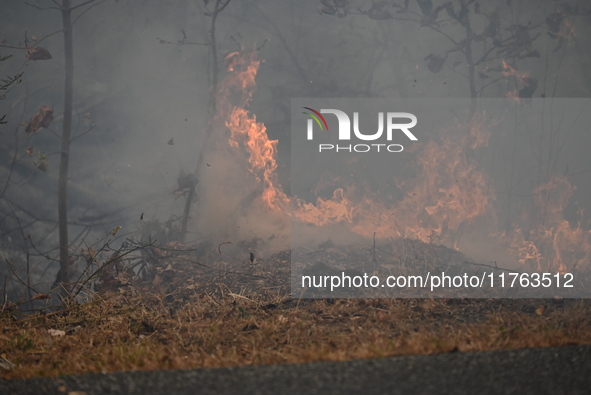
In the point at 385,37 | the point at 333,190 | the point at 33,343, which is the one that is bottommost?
the point at 33,343

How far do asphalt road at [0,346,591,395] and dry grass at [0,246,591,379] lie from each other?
265mm

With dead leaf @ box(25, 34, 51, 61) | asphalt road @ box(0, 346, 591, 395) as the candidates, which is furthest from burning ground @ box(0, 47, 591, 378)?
dead leaf @ box(25, 34, 51, 61)

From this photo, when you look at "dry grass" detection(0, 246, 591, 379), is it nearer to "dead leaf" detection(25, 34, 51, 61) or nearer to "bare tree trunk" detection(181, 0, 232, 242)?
"bare tree trunk" detection(181, 0, 232, 242)

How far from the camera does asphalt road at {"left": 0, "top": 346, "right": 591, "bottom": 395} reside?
144 inches

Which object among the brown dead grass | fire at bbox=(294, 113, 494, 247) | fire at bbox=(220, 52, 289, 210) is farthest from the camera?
fire at bbox=(294, 113, 494, 247)

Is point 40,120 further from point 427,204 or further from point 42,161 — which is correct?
point 427,204

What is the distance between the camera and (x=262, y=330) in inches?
224

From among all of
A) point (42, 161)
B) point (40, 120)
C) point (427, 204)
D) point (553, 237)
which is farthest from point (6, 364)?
Answer: point (553, 237)

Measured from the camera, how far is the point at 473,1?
11.3 m

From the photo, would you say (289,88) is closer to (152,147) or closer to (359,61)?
(359,61)

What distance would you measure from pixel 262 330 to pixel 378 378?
2050mm

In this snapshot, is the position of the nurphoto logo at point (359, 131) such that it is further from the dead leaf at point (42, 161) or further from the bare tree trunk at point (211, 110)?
the dead leaf at point (42, 161)

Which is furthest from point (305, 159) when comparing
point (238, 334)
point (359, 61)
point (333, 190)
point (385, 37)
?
point (238, 334)

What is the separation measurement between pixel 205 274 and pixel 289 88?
3.91 metres
